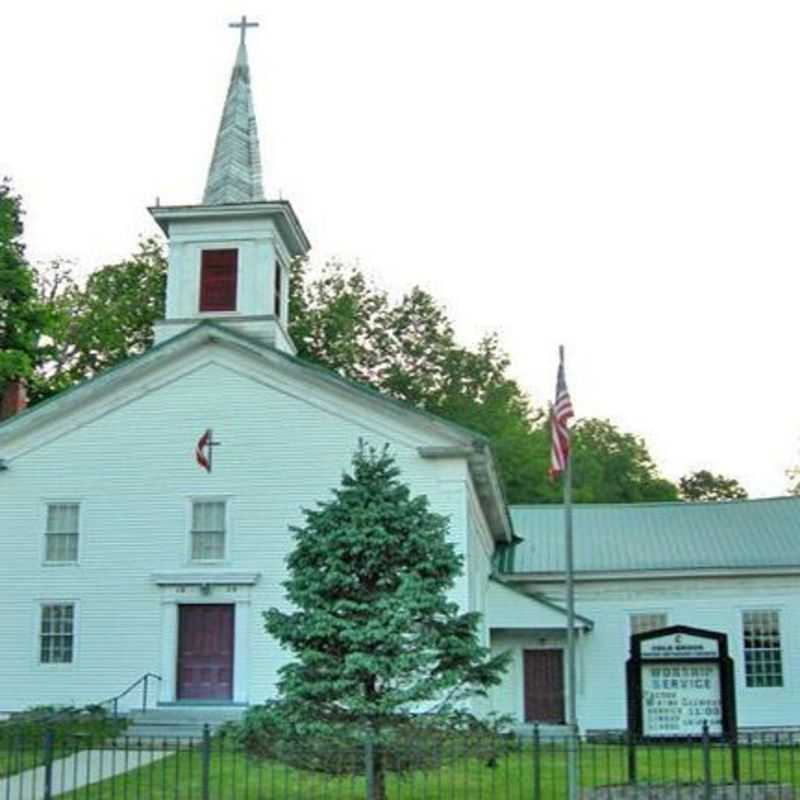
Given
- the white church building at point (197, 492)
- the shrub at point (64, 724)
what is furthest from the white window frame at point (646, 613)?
the shrub at point (64, 724)

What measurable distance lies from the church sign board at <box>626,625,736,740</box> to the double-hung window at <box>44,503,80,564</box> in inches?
546

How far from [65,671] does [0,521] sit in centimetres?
346

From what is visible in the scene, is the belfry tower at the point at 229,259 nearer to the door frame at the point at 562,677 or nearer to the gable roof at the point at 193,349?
the gable roof at the point at 193,349

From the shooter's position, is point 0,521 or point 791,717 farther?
point 791,717

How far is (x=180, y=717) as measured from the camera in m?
24.0

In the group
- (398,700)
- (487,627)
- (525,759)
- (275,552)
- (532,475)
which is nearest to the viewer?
(398,700)

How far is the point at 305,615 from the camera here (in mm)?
14852

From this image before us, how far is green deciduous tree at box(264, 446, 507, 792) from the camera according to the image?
46.9 feet

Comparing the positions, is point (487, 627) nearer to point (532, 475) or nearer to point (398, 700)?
point (398, 700)

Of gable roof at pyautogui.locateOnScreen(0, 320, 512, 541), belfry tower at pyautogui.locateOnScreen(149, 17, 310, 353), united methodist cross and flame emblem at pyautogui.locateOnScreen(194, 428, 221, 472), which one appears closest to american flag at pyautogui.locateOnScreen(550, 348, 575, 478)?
gable roof at pyautogui.locateOnScreen(0, 320, 512, 541)

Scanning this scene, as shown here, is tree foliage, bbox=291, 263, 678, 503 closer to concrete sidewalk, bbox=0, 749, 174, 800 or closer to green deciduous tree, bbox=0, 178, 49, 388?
green deciduous tree, bbox=0, 178, 49, 388

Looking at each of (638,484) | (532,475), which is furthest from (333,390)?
(638,484)

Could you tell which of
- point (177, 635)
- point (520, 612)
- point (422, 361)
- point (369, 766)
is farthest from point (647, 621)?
point (422, 361)

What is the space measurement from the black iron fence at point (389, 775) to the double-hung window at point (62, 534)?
6.92 m
